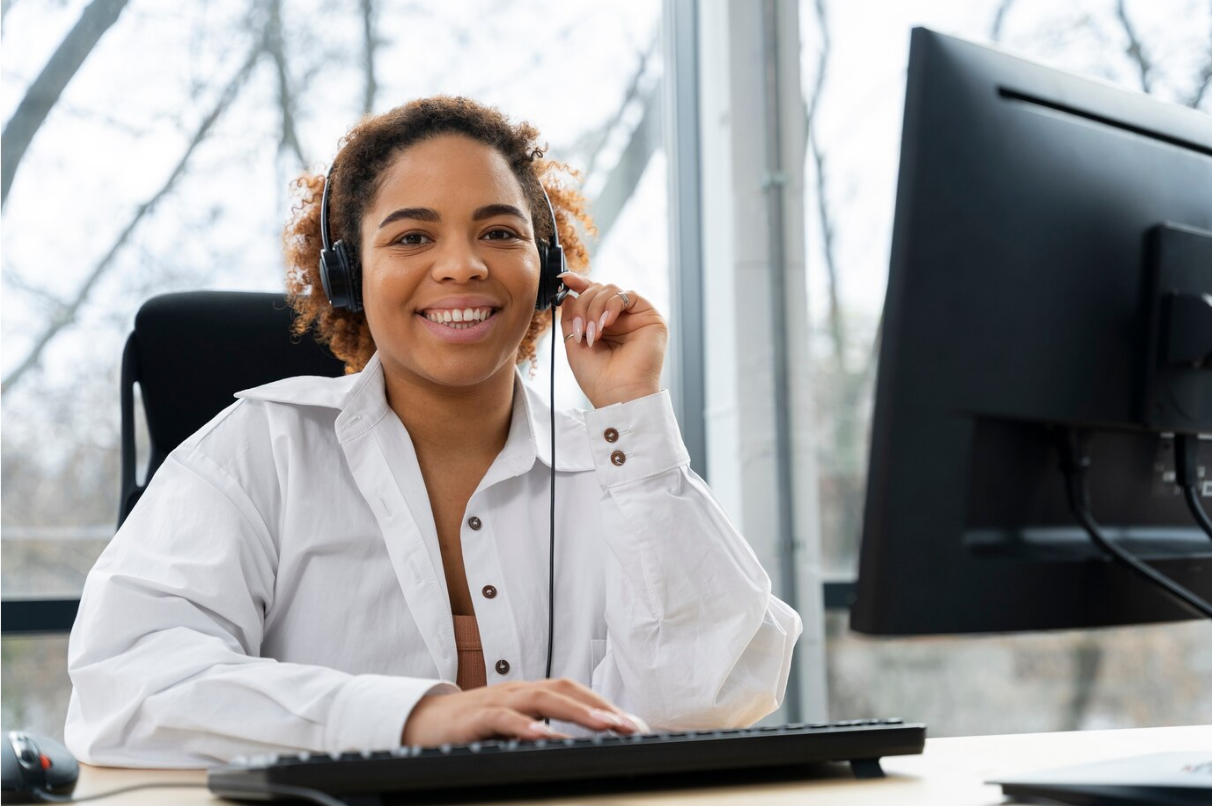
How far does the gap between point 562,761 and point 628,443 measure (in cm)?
52

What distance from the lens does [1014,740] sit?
0.96m

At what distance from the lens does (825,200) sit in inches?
108

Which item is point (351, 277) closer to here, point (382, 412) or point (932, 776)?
point (382, 412)

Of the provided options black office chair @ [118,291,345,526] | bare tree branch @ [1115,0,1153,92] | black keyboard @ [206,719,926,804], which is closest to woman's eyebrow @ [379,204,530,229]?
black office chair @ [118,291,345,526]

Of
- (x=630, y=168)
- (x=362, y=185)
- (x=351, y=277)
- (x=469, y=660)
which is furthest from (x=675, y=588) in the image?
(x=630, y=168)

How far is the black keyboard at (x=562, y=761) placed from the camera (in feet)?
2.08

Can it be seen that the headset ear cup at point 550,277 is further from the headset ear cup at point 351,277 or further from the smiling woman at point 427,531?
the headset ear cup at point 351,277

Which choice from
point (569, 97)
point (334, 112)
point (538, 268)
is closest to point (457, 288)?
point (538, 268)

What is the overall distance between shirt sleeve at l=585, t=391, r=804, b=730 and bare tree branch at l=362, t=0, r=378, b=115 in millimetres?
1603

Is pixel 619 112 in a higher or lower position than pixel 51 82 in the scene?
higher

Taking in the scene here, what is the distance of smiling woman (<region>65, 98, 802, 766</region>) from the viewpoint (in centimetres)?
90

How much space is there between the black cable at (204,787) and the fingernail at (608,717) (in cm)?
20

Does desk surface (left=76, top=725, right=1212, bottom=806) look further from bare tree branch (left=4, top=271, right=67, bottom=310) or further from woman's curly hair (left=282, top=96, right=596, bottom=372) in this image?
bare tree branch (left=4, top=271, right=67, bottom=310)

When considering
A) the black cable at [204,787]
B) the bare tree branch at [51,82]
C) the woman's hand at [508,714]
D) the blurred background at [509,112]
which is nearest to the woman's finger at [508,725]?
the woman's hand at [508,714]
